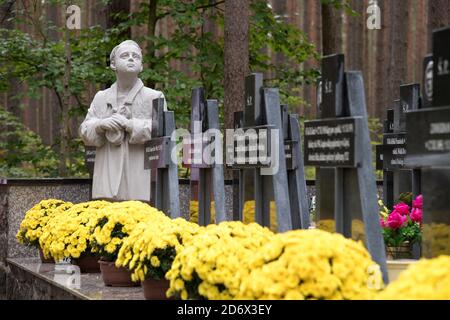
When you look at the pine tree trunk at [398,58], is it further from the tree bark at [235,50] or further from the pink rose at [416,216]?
the pink rose at [416,216]

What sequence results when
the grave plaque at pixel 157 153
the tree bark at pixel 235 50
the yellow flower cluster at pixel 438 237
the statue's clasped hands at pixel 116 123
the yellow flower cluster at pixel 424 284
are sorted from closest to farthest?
the yellow flower cluster at pixel 424 284 → the yellow flower cluster at pixel 438 237 → the grave plaque at pixel 157 153 → the statue's clasped hands at pixel 116 123 → the tree bark at pixel 235 50

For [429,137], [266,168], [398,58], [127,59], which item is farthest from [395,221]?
[398,58]

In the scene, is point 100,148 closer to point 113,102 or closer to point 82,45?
Result: point 113,102

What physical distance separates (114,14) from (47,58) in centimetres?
180

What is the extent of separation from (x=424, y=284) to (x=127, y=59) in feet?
29.5

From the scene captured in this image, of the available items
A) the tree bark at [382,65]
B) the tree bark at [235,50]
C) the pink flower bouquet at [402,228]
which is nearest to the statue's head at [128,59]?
the tree bark at [235,50]

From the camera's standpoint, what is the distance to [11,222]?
15266mm

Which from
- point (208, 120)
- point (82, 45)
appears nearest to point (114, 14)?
point (82, 45)

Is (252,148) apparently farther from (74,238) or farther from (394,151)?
(394,151)

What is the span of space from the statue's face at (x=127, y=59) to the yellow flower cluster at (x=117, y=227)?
3.35 meters

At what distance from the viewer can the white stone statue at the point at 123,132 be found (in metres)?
13.6

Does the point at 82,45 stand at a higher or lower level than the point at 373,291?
higher

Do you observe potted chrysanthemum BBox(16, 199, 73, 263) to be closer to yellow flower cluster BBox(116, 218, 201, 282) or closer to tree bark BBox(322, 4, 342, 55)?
yellow flower cluster BBox(116, 218, 201, 282)

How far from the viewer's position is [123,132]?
44.9 feet
